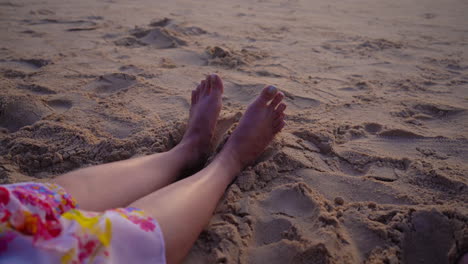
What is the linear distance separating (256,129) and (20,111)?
49.7 inches

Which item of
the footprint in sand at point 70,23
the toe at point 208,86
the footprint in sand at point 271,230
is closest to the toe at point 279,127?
the toe at point 208,86

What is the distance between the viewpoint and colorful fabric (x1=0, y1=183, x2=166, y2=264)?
2.17ft

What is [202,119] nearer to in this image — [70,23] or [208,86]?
[208,86]

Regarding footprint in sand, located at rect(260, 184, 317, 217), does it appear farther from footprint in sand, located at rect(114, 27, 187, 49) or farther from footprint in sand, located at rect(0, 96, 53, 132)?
footprint in sand, located at rect(114, 27, 187, 49)

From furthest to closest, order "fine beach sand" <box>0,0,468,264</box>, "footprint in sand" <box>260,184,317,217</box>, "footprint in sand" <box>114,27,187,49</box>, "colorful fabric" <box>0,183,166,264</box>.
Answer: "footprint in sand" <box>114,27,187,49</box> < "footprint in sand" <box>260,184,317,217</box> < "fine beach sand" <box>0,0,468,264</box> < "colorful fabric" <box>0,183,166,264</box>

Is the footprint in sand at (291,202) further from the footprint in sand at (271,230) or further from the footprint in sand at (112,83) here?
the footprint in sand at (112,83)

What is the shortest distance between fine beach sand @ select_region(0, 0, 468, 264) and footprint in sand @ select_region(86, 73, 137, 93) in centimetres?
1

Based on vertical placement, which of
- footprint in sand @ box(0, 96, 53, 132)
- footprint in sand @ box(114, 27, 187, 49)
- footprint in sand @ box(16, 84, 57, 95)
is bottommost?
footprint in sand @ box(0, 96, 53, 132)

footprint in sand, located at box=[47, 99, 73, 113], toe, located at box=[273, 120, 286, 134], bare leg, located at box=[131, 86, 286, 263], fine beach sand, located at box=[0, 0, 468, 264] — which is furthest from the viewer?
footprint in sand, located at box=[47, 99, 73, 113]

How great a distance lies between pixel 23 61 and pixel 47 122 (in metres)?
1.13

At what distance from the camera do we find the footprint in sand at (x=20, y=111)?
5.43 ft

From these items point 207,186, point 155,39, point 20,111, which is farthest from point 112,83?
point 207,186

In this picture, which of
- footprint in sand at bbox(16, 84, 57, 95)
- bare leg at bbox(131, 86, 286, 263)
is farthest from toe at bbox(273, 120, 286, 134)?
footprint in sand at bbox(16, 84, 57, 95)

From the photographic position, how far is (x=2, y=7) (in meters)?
4.03
